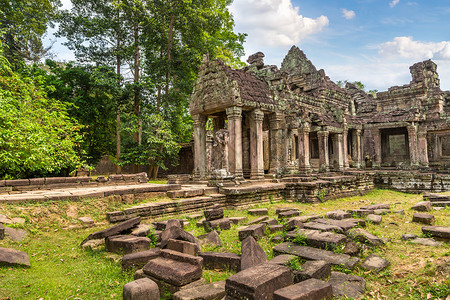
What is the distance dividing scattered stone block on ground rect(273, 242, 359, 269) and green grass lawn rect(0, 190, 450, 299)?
14 centimetres

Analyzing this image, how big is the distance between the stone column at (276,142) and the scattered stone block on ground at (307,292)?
9.40 metres

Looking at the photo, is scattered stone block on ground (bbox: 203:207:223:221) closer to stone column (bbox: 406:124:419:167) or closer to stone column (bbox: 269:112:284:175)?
stone column (bbox: 269:112:284:175)

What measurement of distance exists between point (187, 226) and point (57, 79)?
15.9m

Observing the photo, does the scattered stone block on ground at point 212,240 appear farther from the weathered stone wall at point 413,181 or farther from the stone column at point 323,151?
the weathered stone wall at point 413,181

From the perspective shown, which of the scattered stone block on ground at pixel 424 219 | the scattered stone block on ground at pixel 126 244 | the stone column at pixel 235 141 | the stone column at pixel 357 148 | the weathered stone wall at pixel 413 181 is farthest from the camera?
the stone column at pixel 357 148

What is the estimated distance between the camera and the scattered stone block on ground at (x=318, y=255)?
382 cm

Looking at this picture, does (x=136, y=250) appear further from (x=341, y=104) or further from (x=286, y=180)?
(x=341, y=104)

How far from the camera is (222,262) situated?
3873 millimetres

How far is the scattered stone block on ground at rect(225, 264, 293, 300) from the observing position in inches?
107

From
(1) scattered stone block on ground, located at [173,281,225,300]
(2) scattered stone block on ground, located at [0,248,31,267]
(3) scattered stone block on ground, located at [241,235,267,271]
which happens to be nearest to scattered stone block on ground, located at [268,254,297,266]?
(3) scattered stone block on ground, located at [241,235,267,271]

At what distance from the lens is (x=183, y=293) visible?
2951 mm

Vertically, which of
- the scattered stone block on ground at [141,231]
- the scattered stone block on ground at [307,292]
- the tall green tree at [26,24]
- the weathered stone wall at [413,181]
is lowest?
the weathered stone wall at [413,181]

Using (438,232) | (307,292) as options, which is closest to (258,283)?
(307,292)

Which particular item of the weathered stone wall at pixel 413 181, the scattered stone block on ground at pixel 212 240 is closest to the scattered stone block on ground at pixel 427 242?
the scattered stone block on ground at pixel 212 240
